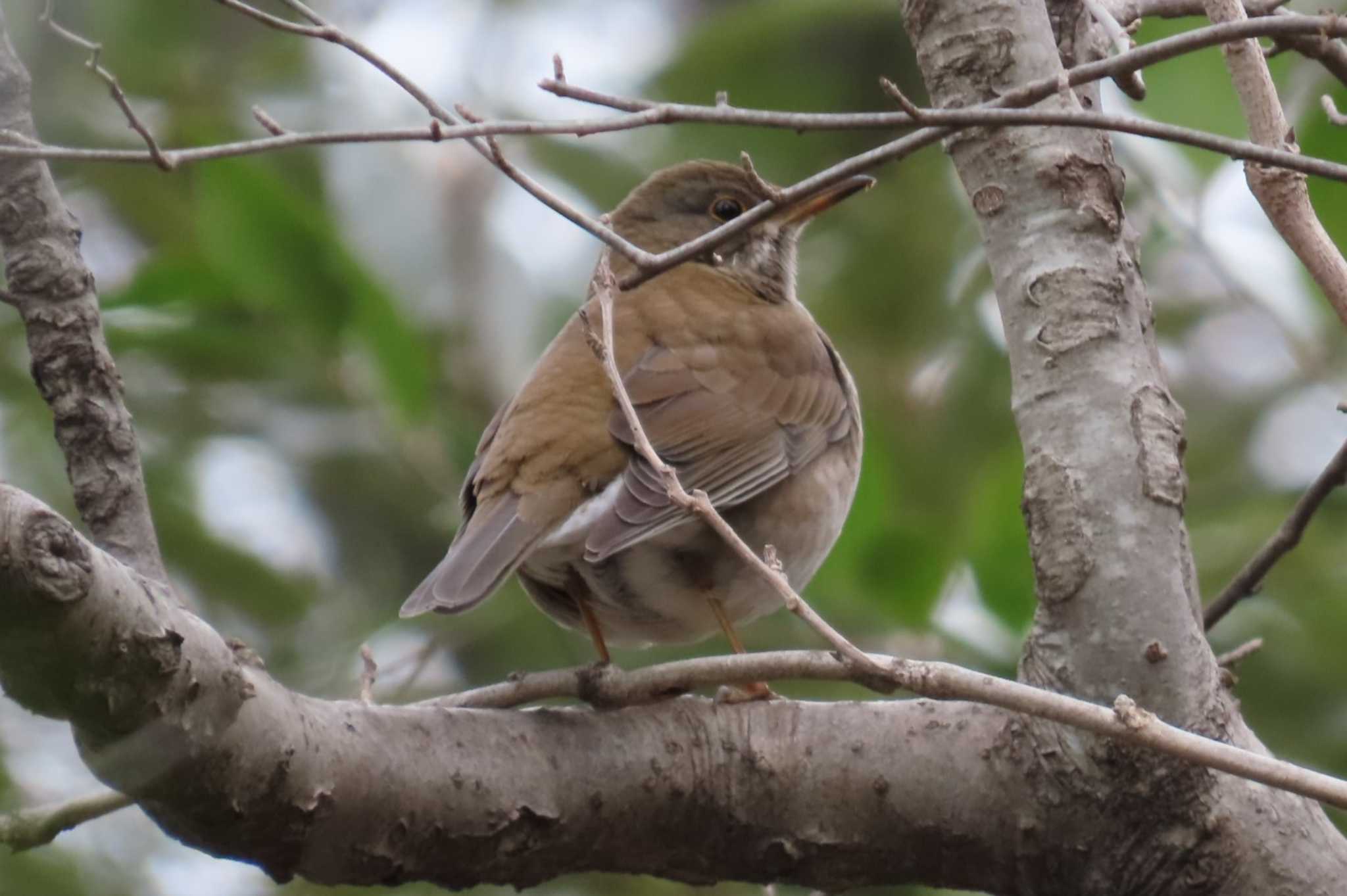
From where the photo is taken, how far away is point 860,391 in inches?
254

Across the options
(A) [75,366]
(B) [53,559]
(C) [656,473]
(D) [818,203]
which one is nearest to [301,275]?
(D) [818,203]

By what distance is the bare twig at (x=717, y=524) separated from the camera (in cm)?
249

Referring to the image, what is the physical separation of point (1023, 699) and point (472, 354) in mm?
4716

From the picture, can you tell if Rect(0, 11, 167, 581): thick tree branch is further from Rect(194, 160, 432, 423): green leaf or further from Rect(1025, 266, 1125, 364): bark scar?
Rect(194, 160, 432, 423): green leaf

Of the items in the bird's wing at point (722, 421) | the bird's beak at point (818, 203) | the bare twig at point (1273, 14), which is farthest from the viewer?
the bird's beak at point (818, 203)

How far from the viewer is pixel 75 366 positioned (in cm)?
273

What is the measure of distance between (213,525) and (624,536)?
280 centimetres

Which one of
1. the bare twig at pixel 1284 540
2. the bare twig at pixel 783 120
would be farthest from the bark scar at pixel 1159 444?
the bare twig at pixel 783 120

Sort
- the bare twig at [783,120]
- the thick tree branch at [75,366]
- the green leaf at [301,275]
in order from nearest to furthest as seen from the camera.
→ the bare twig at [783,120] → the thick tree branch at [75,366] → the green leaf at [301,275]

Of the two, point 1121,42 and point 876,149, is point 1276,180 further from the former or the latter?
Result: point 876,149

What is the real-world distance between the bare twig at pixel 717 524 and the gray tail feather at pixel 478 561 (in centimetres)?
67

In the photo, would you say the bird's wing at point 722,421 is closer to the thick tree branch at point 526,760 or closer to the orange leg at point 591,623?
the orange leg at point 591,623

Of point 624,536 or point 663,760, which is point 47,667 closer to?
point 663,760

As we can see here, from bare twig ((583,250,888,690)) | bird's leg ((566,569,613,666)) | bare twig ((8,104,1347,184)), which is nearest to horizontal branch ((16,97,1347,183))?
bare twig ((8,104,1347,184))
